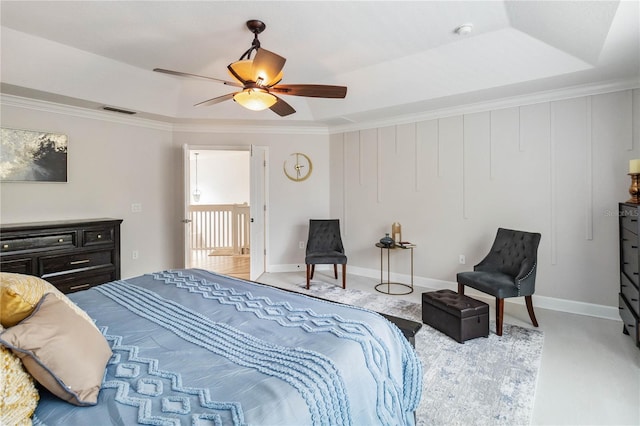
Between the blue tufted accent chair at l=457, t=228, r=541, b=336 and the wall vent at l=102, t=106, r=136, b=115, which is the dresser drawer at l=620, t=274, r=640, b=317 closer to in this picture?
the blue tufted accent chair at l=457, t=228, r=541, b=336

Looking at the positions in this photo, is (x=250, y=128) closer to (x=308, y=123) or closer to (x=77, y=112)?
(x=308, y=123)

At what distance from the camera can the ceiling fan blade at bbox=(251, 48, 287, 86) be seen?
6.93 feet

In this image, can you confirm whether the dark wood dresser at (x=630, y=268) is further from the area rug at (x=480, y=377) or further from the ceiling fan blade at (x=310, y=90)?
the ceiling fan blade at (x=310, y=90)

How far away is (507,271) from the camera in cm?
324

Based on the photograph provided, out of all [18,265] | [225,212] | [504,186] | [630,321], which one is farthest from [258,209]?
[630,321]

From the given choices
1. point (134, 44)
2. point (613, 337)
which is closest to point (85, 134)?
point (134, 44)

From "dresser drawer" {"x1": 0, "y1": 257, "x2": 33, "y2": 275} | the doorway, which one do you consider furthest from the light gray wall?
"dresser drawer" {"x1": 0, "y1": 257, "x2": 33, "y2": 275}

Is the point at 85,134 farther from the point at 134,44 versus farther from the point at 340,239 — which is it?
the point at 340,239

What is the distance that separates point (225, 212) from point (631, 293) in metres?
6.48

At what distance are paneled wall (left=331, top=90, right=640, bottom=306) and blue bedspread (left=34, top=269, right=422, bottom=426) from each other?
286 cm

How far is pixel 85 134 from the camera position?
3939 mm

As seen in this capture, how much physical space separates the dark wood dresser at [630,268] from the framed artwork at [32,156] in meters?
5.70

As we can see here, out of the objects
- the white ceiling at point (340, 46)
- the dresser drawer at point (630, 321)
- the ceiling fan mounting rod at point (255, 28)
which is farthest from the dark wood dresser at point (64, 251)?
the dresser drawer at point (630, 321)

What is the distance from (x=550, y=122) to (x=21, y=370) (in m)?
4.49
